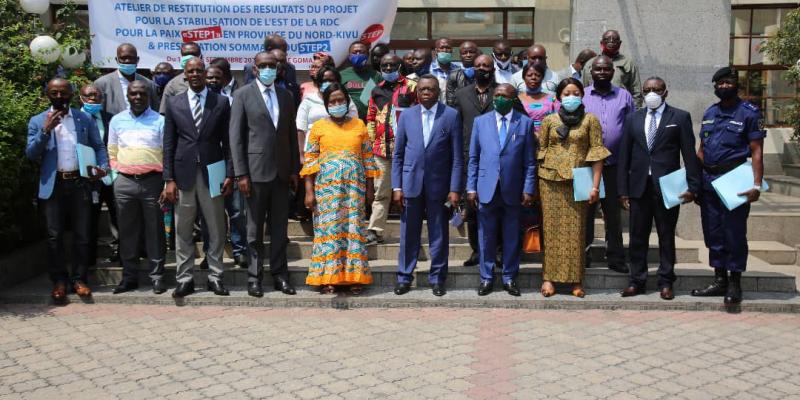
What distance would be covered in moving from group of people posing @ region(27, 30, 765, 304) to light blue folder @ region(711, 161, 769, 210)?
0.06 metres

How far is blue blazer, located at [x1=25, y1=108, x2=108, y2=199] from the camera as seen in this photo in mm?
6906

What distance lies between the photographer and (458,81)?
798 cm

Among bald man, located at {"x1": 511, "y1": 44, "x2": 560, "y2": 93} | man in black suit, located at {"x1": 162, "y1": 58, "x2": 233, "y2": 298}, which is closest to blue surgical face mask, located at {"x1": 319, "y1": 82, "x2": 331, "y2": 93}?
man in black suit, located at {"x1": 162, "y1": 58, "x2": 233, "y2": 298}

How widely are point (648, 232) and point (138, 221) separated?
4759mm

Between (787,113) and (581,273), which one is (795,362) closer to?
(581,273)

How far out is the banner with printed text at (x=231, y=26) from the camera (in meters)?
9.73

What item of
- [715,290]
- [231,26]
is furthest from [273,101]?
[715,290]

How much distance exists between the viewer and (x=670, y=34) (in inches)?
355

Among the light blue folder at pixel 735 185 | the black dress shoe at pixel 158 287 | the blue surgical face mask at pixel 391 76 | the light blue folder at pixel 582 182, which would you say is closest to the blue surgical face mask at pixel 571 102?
the light blue folder at pixel 582 182

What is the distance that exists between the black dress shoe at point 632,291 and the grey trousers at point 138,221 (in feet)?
14.2

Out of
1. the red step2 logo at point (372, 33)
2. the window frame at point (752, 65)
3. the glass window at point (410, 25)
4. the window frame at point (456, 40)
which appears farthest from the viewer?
the window frame at point (752, 65)

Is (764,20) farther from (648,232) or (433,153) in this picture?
(433,153)

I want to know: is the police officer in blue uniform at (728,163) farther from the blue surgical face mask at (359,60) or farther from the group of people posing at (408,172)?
the blue surgical face mask at (359,60)

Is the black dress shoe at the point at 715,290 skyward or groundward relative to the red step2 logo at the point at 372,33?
groundward
